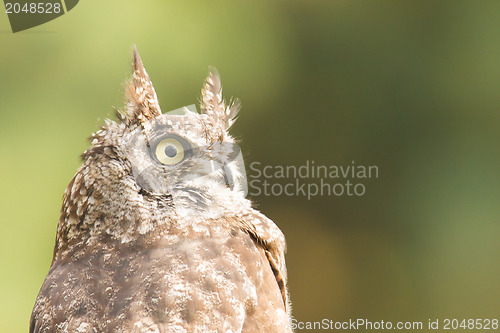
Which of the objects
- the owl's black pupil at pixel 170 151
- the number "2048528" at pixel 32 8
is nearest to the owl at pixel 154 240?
the owl's black pupil at pixel 170 151

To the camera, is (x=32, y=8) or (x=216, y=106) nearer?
(x=216, y=106)

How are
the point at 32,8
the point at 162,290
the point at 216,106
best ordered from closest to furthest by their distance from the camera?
the point at 162,290 → the point at 216,106 → the point at 32,8

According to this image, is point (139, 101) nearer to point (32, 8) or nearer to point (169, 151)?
point (169, 151)

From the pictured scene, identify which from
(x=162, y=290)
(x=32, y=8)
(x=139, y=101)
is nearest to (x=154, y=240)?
(x=162, y=290)

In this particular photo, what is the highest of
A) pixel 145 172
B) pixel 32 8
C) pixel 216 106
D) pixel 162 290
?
pixel 32 8

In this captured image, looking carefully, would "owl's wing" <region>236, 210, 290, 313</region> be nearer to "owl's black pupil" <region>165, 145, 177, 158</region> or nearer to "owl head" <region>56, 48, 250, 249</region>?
"owl head" <region>56, 48, 250, 249</region>


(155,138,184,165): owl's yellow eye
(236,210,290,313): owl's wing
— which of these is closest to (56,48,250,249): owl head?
(155,138,184,165): owl's yellow eye

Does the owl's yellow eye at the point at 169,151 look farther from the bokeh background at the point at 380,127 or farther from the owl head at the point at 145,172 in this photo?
the bokeh background at the point at 380,127
